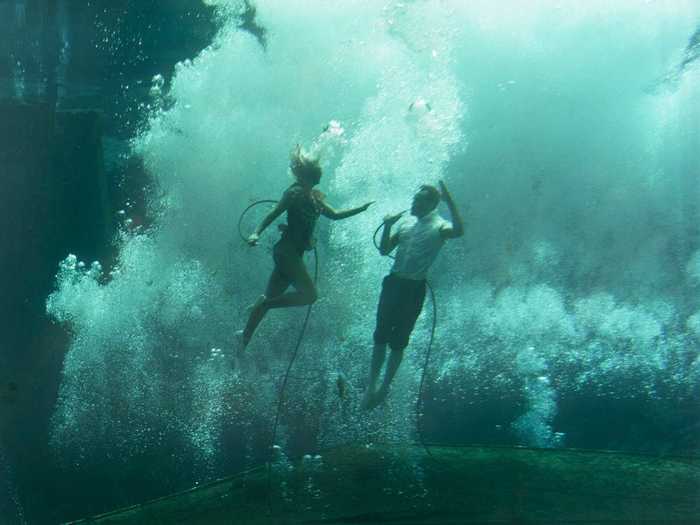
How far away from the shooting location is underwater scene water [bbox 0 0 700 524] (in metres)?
4.17

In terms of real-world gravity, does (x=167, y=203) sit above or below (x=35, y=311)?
above

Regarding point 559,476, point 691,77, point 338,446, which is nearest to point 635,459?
point 559,476

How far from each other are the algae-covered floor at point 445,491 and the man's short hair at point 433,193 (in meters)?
1.69

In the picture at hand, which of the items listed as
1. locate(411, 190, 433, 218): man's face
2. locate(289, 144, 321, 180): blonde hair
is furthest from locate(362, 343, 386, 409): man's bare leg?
locate(289, 144, 321, 180): blonde hair

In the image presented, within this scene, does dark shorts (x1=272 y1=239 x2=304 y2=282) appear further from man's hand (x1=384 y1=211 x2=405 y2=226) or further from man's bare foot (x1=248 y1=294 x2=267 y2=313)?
man's hand (x1=384 y1=211 x2=405 y2=226)

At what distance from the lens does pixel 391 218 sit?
13.5 feet

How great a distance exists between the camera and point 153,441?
4.23 metres

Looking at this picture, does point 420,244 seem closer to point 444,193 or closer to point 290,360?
point 444,193

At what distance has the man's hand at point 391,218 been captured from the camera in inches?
162

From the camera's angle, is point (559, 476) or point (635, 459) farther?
point (635, 459)

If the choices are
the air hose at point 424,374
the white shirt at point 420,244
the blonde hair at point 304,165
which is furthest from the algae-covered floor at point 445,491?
the blonde hair at point 304,165

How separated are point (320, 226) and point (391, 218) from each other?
49 centimetres

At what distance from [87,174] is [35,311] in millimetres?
1014

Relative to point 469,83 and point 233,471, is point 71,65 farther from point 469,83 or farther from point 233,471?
point 233,471
